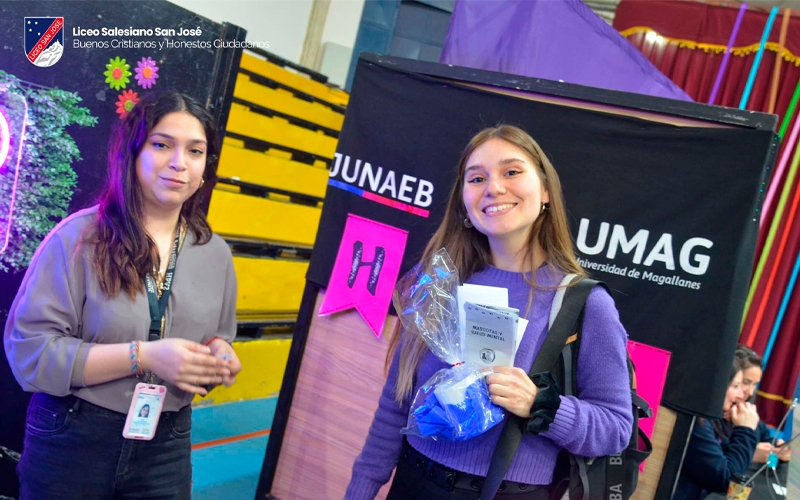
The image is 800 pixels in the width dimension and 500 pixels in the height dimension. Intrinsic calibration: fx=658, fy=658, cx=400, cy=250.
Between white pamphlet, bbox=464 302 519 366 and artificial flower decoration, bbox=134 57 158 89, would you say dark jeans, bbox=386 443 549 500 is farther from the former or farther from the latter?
artificial flower decoration, bbox=134 57 158 89

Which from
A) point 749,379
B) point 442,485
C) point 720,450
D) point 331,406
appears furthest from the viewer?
point 749,379

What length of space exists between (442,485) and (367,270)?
1.28 metres

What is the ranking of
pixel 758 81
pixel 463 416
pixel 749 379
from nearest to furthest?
pixel 463 416
pixel 749 379
pixel 758 81

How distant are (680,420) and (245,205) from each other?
3085mm

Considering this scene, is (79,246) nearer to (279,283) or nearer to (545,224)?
(545,224)

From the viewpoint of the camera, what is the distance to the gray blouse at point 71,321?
1596 mm

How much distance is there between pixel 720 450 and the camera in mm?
2578

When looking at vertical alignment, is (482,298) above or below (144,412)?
above

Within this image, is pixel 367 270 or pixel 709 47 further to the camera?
pixel 709 47

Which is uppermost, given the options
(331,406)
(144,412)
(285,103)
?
(285,103)

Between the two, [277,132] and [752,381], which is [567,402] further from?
[277,132]

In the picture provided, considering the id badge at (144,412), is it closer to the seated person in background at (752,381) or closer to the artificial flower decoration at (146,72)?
the artificial flower decoration at (146,72)

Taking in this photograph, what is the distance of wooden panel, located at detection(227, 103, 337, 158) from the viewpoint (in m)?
4.27

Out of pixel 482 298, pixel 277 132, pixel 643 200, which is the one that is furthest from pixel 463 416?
pixel 277 132
